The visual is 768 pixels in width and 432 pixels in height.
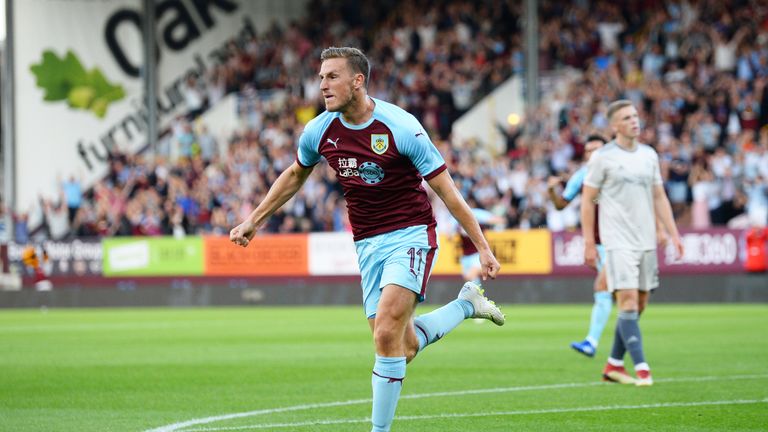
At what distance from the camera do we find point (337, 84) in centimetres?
739

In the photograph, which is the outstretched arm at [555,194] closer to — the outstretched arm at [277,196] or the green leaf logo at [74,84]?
the outstretched arm at [277,196]

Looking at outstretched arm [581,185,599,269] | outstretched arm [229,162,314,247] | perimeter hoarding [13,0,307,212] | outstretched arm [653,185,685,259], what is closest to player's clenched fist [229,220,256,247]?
outstretched arm [229,162,314,247]

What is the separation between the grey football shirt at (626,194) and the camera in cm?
1097

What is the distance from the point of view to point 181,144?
35750 millimetres

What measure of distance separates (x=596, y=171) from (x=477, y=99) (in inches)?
865

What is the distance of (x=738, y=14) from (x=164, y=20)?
18.1 metres

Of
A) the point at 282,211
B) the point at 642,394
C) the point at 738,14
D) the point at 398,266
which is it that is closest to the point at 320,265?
the point at 282,211

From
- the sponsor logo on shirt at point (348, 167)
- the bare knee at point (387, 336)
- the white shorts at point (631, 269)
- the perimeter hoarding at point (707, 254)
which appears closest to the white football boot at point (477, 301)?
the bare knee at point (387, 336)

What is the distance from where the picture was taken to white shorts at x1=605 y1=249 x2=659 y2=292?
10844 mm

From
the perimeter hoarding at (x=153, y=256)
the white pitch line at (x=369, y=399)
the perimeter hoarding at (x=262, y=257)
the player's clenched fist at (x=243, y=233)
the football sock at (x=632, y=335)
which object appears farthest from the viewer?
the perimeter hoarding at (x=153, y=256)

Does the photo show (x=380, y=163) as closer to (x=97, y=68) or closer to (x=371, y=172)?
(x=371, y=172)

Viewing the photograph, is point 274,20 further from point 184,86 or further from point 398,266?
point 398,266

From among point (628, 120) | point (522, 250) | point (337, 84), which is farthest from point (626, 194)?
point (522, 250)

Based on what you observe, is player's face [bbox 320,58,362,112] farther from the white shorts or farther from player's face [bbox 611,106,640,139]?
the white shorts
